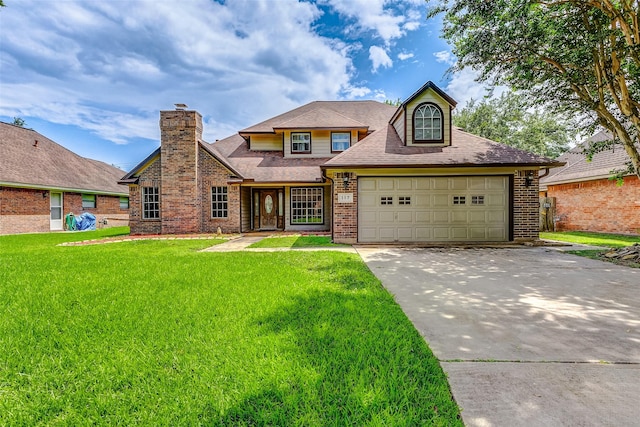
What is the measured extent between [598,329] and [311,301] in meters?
3.52

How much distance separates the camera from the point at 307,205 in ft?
48.0

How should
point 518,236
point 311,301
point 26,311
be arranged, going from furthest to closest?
point 518,236 < point 311,301 < point 26,311

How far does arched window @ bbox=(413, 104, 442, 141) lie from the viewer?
11305 millimetres

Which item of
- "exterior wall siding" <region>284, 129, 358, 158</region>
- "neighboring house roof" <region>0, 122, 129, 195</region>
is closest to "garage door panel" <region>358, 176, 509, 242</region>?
"exterior wall siding" <region>284, 129, 358, 158</region>

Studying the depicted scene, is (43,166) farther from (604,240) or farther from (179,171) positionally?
(604,240)

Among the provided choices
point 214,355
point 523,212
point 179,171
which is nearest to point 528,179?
point 523,212

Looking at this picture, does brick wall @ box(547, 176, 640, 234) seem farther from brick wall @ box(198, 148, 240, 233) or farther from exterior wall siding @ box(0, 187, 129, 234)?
exterior wall siding @ box(0, 187, 129, 234)

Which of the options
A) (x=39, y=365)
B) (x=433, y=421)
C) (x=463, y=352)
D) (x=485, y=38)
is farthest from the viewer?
(x=485, y=38)

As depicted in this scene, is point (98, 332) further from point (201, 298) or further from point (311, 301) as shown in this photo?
point (311, 301)

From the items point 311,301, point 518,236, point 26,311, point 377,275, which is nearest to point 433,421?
point 311,301

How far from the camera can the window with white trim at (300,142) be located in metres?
15.7

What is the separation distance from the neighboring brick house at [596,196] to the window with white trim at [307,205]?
11369 millimetres

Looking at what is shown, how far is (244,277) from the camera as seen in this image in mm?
5465

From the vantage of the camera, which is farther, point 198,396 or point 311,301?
point 311,301
